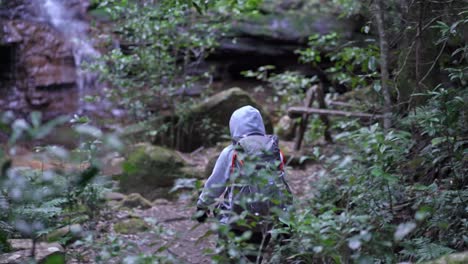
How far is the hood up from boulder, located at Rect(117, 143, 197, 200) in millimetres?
4945

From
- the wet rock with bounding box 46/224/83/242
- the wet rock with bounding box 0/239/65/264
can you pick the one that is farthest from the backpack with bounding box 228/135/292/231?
the wet rock with bounding box 0/239/65/264

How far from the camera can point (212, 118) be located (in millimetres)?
11328

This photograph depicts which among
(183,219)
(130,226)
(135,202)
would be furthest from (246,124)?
(135,202)

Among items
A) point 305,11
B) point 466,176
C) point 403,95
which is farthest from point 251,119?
point 305,11

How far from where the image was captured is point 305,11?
Answer: 1631 cm

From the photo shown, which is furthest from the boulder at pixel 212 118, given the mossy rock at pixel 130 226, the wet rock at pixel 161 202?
the mossy rock at pixel 130 226

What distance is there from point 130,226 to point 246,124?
3300 mm

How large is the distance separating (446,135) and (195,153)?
7552 mm

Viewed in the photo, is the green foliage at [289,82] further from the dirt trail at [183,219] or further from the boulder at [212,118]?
the dirt trail at [183,219]

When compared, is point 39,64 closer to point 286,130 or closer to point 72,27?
point 72,27

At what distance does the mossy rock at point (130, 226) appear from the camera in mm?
6696

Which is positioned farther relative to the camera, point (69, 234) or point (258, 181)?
point (69, 234)

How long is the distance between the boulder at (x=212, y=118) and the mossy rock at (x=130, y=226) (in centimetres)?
431

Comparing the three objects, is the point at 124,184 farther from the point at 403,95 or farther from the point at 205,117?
the point at 403,95
